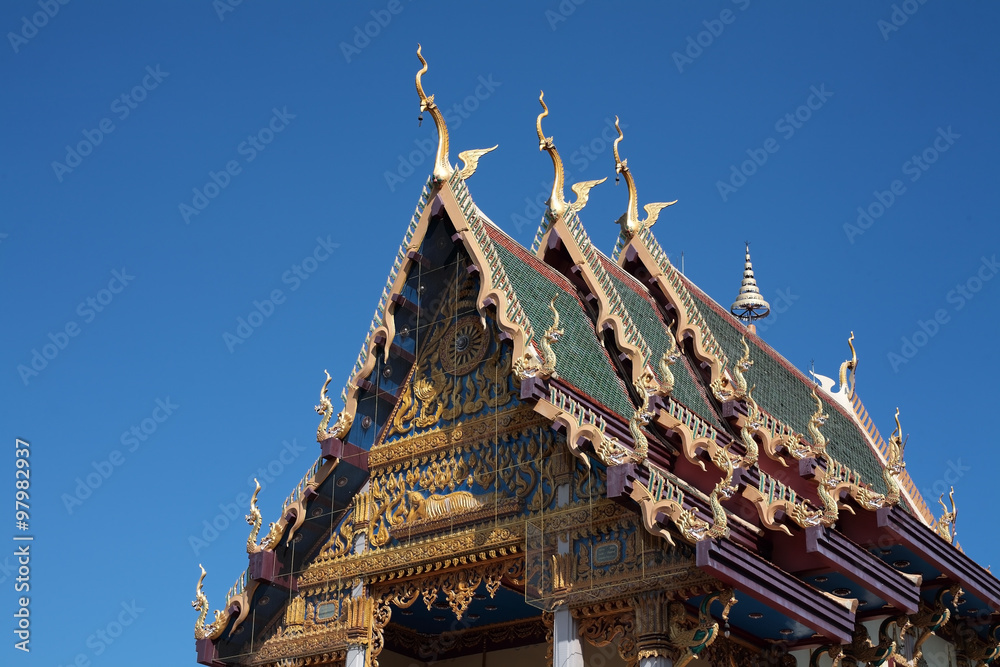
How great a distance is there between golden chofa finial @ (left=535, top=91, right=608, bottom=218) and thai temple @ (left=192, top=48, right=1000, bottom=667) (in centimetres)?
4

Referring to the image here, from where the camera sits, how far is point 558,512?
15.5 m

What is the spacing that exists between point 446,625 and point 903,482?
8.88 m

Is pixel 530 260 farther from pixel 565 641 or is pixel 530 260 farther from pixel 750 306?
pixel 750 306

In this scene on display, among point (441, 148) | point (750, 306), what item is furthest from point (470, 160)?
point (750, 306)

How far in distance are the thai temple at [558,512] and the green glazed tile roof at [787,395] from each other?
7.66ft

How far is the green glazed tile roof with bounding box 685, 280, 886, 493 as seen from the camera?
21.9 metres

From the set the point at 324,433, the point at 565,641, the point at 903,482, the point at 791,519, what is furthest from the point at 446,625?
the point at 903,482

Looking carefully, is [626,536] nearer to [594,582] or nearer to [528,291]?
[594,582]

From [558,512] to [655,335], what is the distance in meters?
5.16

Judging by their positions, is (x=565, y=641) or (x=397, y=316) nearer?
(x=565, y=641)

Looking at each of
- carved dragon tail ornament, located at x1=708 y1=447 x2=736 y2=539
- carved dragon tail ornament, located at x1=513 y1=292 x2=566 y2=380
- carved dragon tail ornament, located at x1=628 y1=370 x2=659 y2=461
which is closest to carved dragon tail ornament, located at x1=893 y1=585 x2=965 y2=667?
carved dragon tail ornament, located at x1=708 y1=447 x2=736 y2=539

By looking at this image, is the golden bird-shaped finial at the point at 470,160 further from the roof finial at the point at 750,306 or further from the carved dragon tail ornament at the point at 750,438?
the roof finial at the point at 750,306

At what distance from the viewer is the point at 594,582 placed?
49.0ft

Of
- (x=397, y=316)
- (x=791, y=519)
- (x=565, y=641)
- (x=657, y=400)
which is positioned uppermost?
(x=397, y=316)
